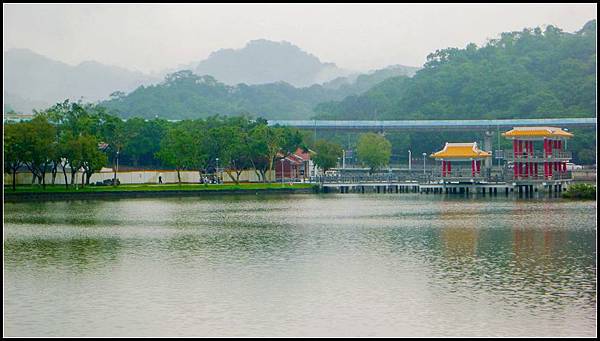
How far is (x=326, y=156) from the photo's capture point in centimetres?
8175

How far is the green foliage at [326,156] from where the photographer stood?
8169 centimetres

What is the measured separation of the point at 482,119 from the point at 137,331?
91.9 metres

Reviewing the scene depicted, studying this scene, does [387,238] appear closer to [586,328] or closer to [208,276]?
[208,276]

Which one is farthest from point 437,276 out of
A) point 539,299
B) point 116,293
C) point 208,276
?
point 116,293

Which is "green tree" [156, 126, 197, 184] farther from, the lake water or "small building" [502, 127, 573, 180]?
the lake water

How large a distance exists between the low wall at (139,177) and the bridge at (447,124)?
20752 millimetres

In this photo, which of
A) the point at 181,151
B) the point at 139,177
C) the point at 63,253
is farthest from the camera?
the point at 139,177

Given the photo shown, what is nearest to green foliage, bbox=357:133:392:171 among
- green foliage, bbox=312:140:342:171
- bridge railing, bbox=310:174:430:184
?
green foliage, bbox=312:140:342:171

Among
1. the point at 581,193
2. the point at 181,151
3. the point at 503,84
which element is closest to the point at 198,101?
the point at 503,84

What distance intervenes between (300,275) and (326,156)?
57.3 meters

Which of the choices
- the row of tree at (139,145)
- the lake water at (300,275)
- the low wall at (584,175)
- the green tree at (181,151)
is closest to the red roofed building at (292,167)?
the row of tree at (139,145)

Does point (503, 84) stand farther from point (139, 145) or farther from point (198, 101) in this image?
point (198, 101)

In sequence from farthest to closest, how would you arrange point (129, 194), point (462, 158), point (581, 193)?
point (462, 158)
point (129, 194)
point (581, 193)

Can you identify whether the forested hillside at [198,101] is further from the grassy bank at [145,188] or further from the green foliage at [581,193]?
the green foliage at [581,193]
